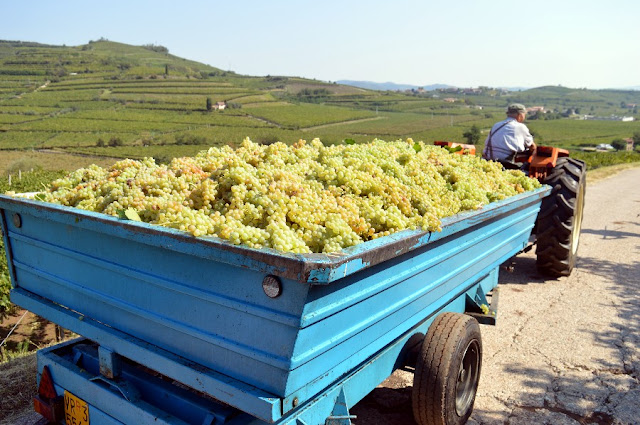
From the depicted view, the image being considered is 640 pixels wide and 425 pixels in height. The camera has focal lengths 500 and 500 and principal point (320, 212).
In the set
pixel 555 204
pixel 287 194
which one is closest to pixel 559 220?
pixel 555 204

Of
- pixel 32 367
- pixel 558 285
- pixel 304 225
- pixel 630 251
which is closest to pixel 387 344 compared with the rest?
pixel 304 225

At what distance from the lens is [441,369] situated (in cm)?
278

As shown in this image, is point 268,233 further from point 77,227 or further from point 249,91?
point 249,91

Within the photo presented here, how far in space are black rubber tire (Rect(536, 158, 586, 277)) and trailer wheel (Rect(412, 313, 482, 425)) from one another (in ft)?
11.0

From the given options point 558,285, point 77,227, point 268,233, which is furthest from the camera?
point 558,285

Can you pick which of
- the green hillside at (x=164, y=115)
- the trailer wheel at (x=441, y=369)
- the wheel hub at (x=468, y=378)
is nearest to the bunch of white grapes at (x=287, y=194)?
the trailer wheel at (x=441, y=369)

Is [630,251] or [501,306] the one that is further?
[630,251]

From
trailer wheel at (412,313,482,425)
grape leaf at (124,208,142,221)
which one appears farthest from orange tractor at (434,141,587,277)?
grape leaf at (124,208,142,221)

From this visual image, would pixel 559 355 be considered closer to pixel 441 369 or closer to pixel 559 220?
pixel 559 220

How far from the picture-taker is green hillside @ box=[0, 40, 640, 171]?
53.7 meters

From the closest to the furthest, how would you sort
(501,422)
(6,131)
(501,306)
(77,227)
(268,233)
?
(268,233) → (77,227) → (501,422) → (501,306) → (6,131)

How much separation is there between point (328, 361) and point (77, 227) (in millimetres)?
1490

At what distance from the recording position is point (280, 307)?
6.24 feet

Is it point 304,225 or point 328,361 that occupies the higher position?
point 304,225
